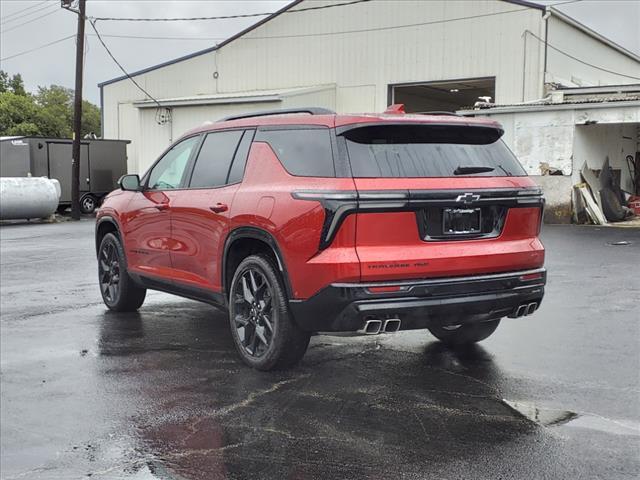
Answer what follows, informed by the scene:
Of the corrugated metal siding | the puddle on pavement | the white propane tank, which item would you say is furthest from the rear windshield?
the corrugated metal siding

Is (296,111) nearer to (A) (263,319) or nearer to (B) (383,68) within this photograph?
(A) (263,319)

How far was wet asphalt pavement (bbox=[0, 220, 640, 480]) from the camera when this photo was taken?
3.78 metres

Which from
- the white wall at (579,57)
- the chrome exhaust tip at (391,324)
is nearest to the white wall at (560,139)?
the white wall at (579,57)

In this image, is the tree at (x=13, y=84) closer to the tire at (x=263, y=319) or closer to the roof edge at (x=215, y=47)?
the roof edge at (x=215, y=47)

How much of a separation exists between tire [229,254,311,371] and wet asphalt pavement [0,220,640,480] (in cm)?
15

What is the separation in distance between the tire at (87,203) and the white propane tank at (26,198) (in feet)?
15.1

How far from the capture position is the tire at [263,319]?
5.12m

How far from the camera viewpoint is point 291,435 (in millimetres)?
4160

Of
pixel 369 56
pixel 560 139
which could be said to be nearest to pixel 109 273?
pixel 560 139

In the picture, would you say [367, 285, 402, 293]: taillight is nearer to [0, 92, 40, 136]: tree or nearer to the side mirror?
the side mirror

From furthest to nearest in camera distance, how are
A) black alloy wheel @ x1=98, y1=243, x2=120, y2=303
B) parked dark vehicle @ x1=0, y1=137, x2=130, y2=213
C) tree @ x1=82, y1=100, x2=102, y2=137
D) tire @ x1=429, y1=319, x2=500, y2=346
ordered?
tree @ x1=82, y1=100, x2=102, y2=137 → parked dark vehicle @ x1=0, y1=137, x2=130, y2=213 → black alloy wheel @ x1=98, y1=243, x2=120, y2=303 → tire @ x1=429, y1=319, x2=500, y2=346

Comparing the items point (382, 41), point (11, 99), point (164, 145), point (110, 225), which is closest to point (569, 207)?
point (382, 41)

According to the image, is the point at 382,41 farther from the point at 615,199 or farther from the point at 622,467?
the point at 622,467

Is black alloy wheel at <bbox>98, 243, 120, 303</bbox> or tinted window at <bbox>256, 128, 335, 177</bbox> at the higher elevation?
tinted window at <bbox>256, 128, 335, 177</bbox>
